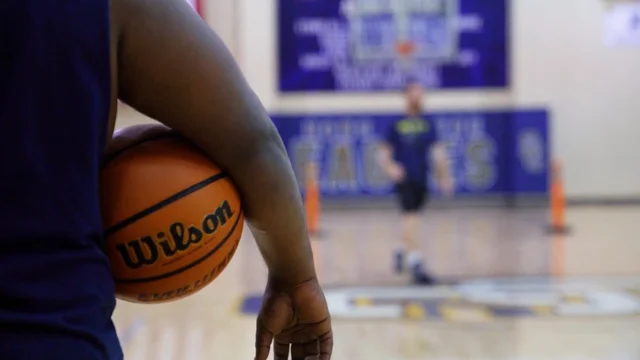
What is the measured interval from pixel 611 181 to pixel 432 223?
3.46m

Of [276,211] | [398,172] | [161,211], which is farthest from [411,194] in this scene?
[161,211]

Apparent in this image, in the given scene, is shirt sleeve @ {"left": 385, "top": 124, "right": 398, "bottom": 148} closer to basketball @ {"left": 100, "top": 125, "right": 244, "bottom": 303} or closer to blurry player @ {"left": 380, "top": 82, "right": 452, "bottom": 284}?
blurry player @ {"left": 380, "top": 82, "right": 452, "bottom": 284}

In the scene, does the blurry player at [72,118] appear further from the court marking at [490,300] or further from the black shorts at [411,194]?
the black shorts at [411,194]

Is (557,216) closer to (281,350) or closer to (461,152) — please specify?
(461,152)

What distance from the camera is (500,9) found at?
1109cm

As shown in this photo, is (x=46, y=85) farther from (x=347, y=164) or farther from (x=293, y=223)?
(x=347, y=164)

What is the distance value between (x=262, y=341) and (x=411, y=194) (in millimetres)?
5310

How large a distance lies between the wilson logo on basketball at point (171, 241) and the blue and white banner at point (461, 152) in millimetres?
9965

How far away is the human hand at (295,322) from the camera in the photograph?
45.9 inches

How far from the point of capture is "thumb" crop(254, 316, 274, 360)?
116 centimetres

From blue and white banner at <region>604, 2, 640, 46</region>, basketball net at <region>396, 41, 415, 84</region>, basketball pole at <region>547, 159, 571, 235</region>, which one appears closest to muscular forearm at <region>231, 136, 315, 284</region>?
basketball pole at <region>547, 159, 571, 235</region>

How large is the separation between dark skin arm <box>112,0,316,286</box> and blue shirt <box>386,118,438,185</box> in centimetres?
535

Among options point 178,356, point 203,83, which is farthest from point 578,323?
Answer: point 203,83

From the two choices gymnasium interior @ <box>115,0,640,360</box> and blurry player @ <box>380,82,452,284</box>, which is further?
gymnasium interior @ <box>115,0,640,360</box>
